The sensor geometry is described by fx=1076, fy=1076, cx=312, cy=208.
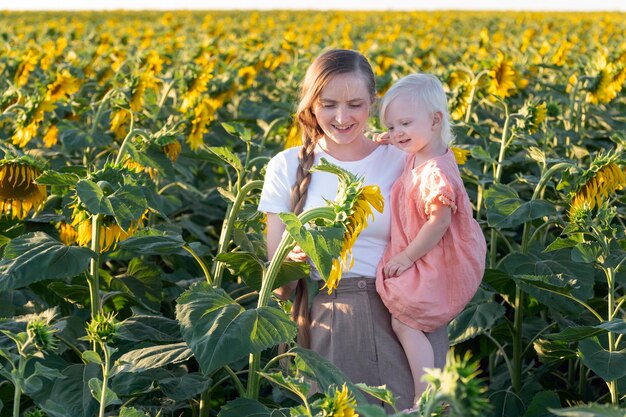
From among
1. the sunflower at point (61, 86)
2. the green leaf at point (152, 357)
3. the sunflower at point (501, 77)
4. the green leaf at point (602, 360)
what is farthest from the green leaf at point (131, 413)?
the sunflower at point (501, 77)

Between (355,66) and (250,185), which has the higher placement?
(355,66)

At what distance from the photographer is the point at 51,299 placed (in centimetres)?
326

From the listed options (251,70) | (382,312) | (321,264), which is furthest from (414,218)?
(251,70)

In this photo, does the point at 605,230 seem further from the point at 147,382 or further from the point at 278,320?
the point at 147,382

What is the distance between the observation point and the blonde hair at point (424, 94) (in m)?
2.68

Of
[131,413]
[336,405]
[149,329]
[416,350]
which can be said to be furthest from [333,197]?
[336,405]

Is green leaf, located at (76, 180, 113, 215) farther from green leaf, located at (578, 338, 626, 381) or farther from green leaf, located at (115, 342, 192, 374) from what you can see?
green leaf, located at (578, 338, 626, 381)

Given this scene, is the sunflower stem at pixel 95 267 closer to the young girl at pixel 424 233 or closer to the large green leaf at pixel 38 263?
the large green leaf at pixel 38 263

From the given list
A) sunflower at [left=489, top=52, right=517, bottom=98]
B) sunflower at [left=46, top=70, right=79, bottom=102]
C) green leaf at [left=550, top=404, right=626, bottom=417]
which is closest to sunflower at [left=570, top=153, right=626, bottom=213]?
green leaf at [left=550, top=404, right=626, bottom=417]

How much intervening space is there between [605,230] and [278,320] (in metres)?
1.02

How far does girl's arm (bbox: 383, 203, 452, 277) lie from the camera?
2.57 meters

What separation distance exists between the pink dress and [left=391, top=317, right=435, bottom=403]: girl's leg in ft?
0.06

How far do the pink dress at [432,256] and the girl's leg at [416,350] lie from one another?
0.06ft

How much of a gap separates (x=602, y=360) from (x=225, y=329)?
1.05 meters
